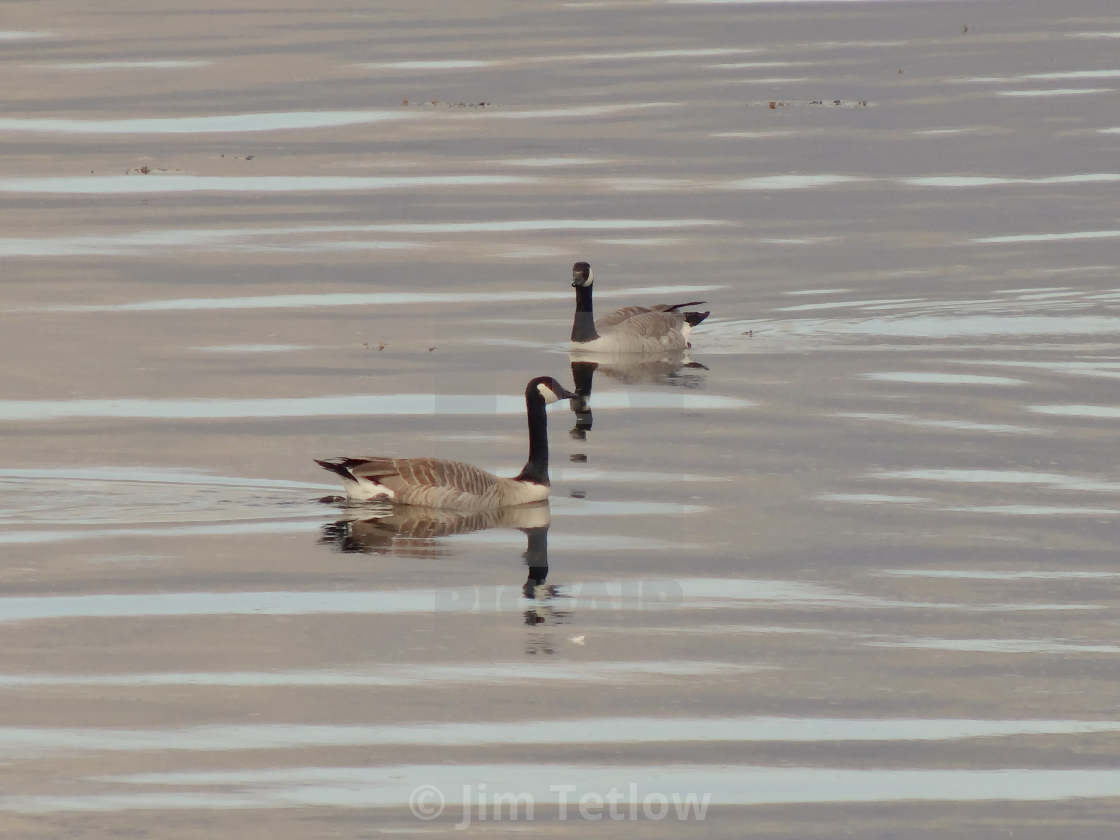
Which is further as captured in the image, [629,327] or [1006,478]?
[629,327]

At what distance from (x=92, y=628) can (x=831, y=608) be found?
179 inches

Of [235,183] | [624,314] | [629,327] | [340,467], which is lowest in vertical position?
[340,467]

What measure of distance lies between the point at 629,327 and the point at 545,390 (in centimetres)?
688

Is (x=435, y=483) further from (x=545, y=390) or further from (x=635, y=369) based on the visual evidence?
(x=635, y=369)

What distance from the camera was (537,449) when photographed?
18.1 metres

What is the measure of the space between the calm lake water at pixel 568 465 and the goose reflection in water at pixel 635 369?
109 mm

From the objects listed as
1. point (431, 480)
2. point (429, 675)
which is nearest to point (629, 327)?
point (431, 480)

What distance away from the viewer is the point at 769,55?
4975 centimetres

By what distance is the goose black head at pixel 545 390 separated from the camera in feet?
61.4

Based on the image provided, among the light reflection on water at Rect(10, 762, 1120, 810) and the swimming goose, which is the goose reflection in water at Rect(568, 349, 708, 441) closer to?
the swimming goose

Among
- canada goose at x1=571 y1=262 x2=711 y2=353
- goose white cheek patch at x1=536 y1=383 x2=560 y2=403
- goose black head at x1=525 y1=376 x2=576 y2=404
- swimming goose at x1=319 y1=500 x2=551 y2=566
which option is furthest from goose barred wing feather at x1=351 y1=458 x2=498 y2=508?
canada goose at x1=571 y1=262 x2=711 y2=353

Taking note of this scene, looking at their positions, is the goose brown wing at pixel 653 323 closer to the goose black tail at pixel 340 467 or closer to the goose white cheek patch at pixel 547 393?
the goose white cheek patch at pixel 547 393

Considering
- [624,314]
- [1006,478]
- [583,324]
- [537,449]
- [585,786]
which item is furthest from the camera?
[624,314]

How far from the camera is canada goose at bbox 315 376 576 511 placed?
694 inches
